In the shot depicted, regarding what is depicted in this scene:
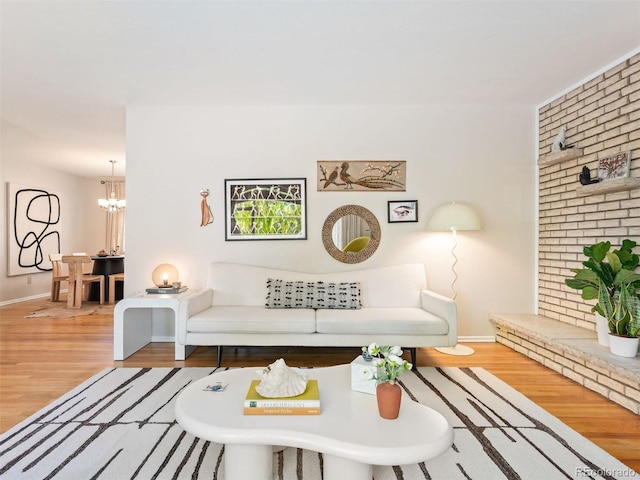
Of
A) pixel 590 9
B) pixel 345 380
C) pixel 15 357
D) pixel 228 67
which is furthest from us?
pixel 15 357

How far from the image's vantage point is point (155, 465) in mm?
1584

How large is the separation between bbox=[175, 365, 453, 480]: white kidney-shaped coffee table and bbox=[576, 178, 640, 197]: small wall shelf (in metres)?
2.35

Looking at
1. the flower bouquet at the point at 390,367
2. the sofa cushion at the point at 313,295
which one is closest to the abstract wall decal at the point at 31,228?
the sofa cushion at the point at 313,295

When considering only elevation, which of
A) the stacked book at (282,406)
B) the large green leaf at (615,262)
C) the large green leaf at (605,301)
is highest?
the large green leaf at (615,262)

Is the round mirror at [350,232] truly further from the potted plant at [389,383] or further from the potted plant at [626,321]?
the potted plant at [389,383]

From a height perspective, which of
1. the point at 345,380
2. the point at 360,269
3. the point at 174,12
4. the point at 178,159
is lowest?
the point at 345,380

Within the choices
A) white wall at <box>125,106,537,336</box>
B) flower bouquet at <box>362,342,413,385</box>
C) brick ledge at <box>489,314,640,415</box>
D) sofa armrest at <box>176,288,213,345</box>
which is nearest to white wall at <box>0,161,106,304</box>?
white wall at <box>125,106,537,336</box>

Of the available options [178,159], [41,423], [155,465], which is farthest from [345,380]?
[178,159]

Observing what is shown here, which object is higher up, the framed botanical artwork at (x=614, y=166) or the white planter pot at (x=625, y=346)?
A: the framed botanical artwork at (x=614, y=166)

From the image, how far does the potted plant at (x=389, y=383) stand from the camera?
1.41 m

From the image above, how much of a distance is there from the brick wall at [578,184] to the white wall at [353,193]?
9.2 inches

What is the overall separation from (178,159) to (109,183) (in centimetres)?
529

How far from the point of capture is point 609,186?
8.48 feet

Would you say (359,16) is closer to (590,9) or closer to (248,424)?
(590,9)
